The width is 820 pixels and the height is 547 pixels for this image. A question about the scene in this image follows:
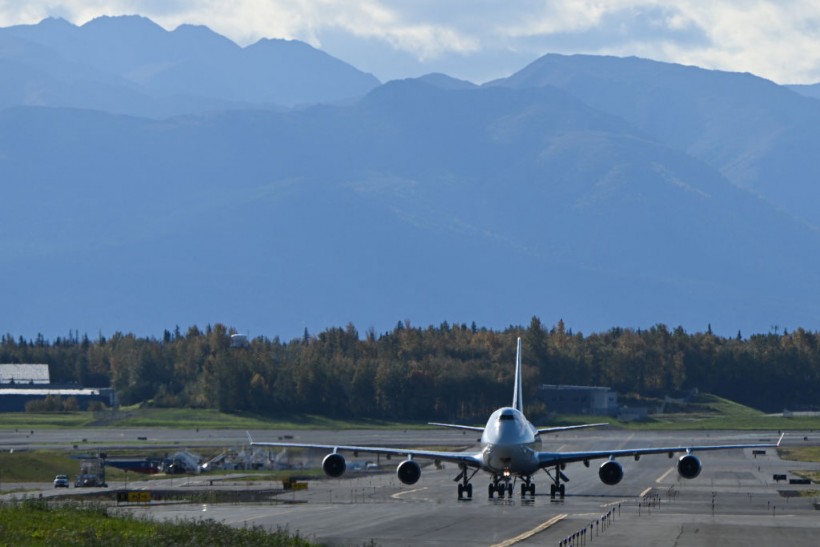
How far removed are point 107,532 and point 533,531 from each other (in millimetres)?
18430

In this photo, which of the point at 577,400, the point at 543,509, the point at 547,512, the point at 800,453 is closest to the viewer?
the point at 547,512

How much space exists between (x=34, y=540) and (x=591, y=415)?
142 metres

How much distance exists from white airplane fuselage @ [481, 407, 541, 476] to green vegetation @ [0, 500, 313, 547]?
1736cm

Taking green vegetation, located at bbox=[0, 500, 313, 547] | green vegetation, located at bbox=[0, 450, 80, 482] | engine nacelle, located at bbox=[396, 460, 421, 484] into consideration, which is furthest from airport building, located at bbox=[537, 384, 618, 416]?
green vegetation, located at bbox=[0, 500, 313, 547]

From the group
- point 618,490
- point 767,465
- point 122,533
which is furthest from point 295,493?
point 767,465

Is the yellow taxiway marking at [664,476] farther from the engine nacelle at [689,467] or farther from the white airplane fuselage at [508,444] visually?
the white airplane fuselage at [508,444]

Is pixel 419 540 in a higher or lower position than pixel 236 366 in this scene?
lower

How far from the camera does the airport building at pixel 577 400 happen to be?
188750mm

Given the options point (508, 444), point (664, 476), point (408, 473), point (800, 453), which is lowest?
point (664, 476)

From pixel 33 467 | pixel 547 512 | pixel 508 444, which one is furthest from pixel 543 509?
pixel 33 467

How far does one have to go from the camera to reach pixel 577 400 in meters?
190

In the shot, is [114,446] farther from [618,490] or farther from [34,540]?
[34,540]

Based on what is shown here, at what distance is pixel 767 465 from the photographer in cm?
11644

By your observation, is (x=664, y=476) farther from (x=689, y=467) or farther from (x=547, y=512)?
(x=547, y=512)
